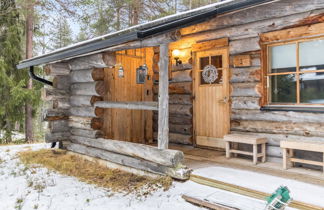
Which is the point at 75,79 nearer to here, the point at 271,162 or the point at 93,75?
the point at 93,75

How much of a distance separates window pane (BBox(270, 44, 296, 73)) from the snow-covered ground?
232cm

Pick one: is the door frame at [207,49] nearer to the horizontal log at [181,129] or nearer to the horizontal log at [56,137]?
the horizontal log at [181,129]

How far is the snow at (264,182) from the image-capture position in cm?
301

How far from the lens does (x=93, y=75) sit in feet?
17.2

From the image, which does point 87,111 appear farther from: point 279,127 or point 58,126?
point 279,127

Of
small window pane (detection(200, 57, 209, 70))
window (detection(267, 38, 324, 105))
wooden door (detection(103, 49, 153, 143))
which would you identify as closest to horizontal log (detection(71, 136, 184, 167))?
wooden door (detection(103, 49, 153, 143))

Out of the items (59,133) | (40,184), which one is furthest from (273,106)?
(59,133)

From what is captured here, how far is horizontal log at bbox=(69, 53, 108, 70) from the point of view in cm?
491

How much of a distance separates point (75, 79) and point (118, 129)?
1507 millimetres

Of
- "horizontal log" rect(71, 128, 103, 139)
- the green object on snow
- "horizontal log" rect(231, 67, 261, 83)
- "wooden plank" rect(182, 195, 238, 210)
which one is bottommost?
"wooden plank" rect(182, 195, 238, 210)

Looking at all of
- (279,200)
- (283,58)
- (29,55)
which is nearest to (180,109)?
(283,58)

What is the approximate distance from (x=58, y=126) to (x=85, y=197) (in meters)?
2.80

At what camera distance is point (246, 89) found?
491 cm

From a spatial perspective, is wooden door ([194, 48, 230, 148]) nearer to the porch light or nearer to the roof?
the porch light
